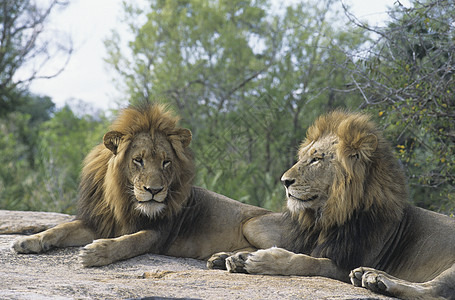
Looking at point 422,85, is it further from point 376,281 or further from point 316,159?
point 376,281

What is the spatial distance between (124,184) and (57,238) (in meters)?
0.63

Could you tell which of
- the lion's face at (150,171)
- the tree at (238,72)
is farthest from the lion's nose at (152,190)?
the tree at (238,72)

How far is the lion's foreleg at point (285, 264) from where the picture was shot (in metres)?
3.51

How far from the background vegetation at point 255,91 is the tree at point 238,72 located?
0.13ft

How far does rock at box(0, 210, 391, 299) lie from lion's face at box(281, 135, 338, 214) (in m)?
0.53

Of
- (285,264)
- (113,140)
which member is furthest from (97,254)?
(285,264)

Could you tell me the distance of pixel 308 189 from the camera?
3.71 metres

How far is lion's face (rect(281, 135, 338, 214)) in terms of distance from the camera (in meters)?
3.72

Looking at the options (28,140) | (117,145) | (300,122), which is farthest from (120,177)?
(28,140)

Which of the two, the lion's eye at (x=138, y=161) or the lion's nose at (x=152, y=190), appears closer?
the lion's nose at (x=152, y=190)

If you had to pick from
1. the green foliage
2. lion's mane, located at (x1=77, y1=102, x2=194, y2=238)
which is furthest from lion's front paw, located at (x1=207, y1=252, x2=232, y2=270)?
the green foliage

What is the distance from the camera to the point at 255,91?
615 inches

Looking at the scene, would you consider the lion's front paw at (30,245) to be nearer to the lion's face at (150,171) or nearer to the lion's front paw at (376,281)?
the lion's face at (150,171)

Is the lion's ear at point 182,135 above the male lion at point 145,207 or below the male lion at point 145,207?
above
